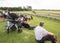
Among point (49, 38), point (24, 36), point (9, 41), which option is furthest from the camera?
point (24, 36)

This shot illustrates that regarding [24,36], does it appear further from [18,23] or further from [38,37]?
[38,37]

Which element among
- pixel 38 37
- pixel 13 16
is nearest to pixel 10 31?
pixel 13 16

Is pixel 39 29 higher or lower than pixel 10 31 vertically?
higher

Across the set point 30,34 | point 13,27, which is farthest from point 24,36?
point 13,27

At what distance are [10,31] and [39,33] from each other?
489 centimetres

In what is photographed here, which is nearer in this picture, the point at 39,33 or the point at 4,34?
the point at 39,33

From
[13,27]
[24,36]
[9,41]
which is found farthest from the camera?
[13,27]

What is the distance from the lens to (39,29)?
8867mm

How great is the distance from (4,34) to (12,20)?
3.92 feet

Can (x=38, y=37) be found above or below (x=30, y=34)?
above

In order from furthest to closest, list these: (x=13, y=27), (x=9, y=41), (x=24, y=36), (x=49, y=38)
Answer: (x=13, y=27) < (x=24, y=36) < (x=9, y=41) < (x=49, y=38)

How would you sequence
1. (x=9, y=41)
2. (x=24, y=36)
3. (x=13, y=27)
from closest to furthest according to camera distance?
(x=9, y=41)
(x=24, y=36)
(x=13, y=27)

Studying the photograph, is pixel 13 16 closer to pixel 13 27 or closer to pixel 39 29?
pixel 13 27

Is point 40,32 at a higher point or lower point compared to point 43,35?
higher
